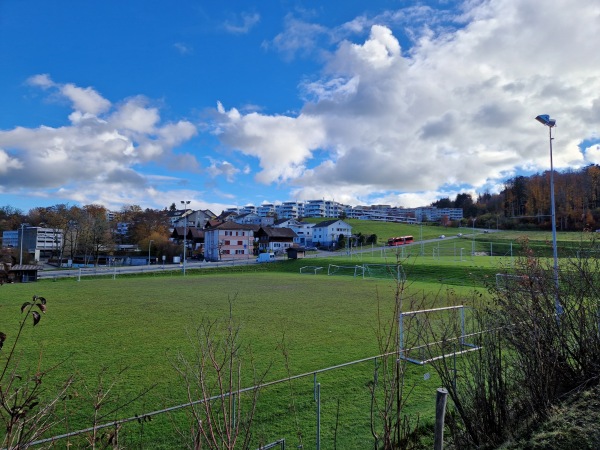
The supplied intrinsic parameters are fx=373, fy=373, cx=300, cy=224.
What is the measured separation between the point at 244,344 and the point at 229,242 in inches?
2365

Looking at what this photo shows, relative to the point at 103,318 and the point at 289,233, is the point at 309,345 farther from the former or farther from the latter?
the point at 289,233

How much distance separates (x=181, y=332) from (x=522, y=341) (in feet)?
37.1

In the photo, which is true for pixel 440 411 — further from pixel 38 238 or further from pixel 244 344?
pixel 38 238

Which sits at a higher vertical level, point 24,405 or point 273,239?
point 273,239

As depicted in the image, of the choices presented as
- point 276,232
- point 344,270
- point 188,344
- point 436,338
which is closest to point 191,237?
point 276,232

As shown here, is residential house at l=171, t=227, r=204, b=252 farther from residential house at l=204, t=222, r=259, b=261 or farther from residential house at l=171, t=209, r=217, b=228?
residential house at l=171, t=209, r=217, b=228

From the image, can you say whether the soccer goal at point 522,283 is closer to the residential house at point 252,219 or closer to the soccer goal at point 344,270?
the soccer goal at point 344,270

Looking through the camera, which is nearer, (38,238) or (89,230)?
(89,230)

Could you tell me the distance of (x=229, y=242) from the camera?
70.3 meters

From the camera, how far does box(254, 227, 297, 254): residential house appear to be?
7900cm

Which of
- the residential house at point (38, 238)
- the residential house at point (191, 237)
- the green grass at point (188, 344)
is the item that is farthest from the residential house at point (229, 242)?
the green grass at point (188, 344)

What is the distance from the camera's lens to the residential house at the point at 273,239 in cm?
7900

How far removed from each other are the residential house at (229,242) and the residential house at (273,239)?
6146 mm

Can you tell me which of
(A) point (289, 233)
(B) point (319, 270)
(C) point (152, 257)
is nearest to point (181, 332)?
(B) point (319, 270)
